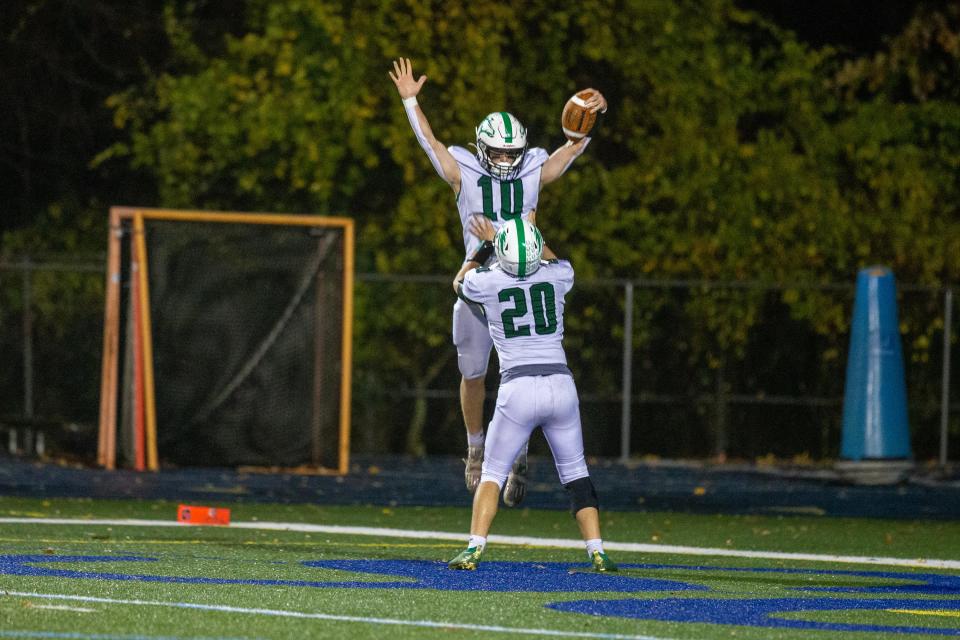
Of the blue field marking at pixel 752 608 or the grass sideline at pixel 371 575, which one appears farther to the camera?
the blue field marking at pixel 752 608

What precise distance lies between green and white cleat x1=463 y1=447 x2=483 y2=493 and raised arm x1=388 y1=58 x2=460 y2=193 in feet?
5.27

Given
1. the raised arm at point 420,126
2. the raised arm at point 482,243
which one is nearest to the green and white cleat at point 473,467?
the raised arm at point 482,243

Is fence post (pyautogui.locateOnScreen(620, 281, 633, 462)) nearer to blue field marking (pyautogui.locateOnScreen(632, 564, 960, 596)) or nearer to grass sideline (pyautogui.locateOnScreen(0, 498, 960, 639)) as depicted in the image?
grass sideline (pyautogui.locateOnScreen(0, 498, 960, 639))

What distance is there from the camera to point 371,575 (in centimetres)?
1043

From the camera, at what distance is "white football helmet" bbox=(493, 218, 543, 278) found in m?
10.5

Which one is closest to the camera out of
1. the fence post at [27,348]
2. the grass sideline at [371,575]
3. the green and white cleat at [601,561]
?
the grass sideline at [371,575]

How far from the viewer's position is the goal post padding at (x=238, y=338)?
64.3 ft

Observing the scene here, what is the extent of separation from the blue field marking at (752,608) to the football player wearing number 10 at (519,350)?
1390mm

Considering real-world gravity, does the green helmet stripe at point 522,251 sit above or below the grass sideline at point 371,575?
above

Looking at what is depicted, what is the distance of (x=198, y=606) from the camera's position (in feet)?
28.8

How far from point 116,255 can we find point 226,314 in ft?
3.88

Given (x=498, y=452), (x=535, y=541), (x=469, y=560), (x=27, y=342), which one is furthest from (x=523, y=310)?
(x=27, y=342)

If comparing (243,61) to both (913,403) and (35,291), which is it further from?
(913,403)

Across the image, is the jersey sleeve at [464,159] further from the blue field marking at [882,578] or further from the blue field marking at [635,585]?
the blue field marking at [882,578]
